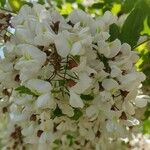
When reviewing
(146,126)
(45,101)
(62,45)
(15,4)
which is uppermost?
(62,45)

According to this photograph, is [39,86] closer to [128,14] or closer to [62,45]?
[62,45]

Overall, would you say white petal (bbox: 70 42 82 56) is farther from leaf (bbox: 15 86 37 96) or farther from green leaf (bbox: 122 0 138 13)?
green leaf (bbox: 122 0 138 13)

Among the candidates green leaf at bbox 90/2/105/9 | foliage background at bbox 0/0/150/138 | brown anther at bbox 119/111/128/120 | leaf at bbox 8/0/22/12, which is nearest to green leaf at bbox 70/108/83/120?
brown anther at bbox 119/111/128/120

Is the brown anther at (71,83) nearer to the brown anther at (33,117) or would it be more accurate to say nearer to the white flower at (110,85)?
the white flower at (110,85)

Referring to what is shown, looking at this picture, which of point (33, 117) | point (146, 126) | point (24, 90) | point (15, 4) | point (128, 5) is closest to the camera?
point (24, 90)

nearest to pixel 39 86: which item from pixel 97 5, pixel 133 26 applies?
pixel 133 26

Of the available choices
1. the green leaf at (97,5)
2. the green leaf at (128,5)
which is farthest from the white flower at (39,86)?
the green leaf at (97,5)

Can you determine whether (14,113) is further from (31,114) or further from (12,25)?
(12,25)

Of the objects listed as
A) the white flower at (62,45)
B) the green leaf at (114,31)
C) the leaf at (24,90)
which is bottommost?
the leaf at (24,90)

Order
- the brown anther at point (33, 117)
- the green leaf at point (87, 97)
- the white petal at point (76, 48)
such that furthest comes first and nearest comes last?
1. the brown anther at point (33, 117)
2. the green leaf at point (87, 97)
3. the white petal at point (76, 48)
